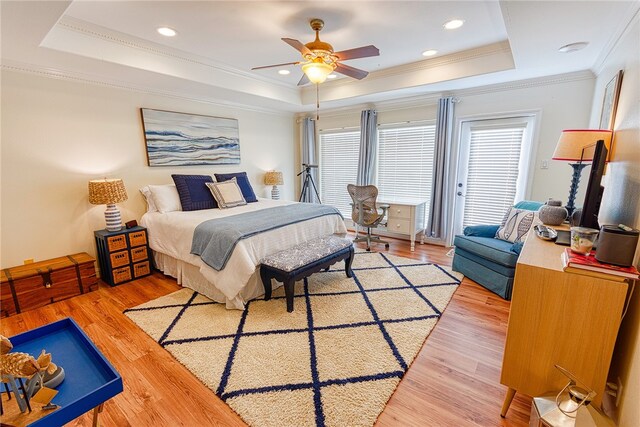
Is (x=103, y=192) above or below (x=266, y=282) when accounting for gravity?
above

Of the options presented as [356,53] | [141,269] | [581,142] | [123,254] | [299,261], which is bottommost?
[141,269]

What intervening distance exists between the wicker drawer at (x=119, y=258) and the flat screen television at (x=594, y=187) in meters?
4.05

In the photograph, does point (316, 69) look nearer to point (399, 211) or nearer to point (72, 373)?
point (72, 373)

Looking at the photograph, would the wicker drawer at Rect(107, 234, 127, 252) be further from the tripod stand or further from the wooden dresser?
the wooden dresser

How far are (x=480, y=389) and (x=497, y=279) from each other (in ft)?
4.56

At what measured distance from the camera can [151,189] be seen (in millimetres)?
3514

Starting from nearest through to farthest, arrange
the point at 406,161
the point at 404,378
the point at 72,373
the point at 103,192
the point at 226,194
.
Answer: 1. the point at 72,373
2. the point at 404,378
3. the point at 103,192
4. the point at 226,194
5. the point at 406,161

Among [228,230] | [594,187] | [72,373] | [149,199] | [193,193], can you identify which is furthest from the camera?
[193,193]

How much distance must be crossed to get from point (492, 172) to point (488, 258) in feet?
5.23

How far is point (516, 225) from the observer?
3012 millimetres

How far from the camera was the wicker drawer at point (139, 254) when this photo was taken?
10.7 ft

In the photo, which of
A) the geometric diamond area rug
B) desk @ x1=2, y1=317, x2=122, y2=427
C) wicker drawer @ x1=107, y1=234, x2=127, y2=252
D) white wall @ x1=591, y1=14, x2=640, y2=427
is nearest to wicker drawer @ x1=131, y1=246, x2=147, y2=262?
wicker drawer @ x1=107, y1=234, x2=127, y2=252

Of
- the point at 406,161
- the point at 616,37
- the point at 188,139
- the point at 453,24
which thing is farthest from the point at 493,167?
the point at 188,139

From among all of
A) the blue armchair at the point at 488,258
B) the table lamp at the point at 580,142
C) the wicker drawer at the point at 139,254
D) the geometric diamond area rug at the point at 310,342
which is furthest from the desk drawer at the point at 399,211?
the wicker drawer at the point at 139,254
